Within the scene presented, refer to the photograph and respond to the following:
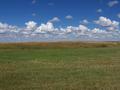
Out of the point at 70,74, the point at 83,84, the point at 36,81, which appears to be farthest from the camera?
the point at 70,74

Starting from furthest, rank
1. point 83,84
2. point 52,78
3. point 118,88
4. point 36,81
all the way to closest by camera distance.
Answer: point 52,78, point 36,81, point 83,84, point 118,88

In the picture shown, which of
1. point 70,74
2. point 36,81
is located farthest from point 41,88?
point 70,74

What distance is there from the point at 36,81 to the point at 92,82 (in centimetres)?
474

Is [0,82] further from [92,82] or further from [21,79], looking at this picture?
[92,82]

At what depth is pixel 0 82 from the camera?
23859 mm

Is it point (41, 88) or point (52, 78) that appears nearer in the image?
point (41, 88)

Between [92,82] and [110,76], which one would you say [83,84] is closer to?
[92,82]

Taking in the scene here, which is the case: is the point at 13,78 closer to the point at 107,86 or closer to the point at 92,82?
the point at 92,82

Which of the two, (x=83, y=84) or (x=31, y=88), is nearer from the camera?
(x=31, y=88)

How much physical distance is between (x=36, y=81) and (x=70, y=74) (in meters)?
5.21

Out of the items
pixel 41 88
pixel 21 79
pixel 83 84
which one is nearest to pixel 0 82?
pixel 21 79

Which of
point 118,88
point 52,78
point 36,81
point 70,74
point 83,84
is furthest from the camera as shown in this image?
point 70,74

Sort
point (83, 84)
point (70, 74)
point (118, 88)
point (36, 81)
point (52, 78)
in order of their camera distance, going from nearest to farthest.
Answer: point (118, 88) → point (83, 84) → point (36, 81) → point (52, 78) → point (70, 74)

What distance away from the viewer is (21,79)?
84.2 ft
